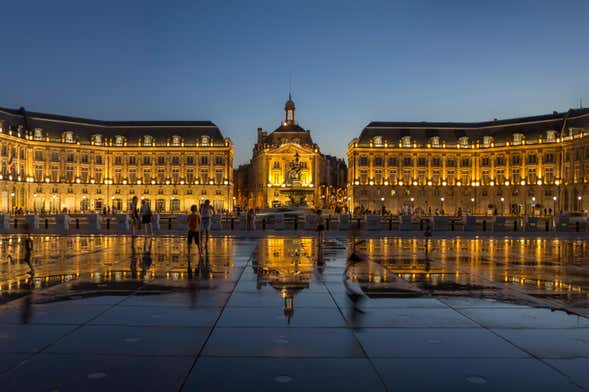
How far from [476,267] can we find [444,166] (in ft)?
343

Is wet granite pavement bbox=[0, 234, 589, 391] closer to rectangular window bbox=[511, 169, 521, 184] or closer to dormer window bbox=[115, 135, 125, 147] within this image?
rectangular window bbox=[511, 169, 521, 184]

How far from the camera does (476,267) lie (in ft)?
57.9

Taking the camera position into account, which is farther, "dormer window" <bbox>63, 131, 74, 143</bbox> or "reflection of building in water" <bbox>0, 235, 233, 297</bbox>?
"dormer window" <bbox>63, 131, 74, 143</bbox>

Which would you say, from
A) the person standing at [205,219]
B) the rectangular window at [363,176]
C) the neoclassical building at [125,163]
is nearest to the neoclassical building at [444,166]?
the rectangular window at [363,176]

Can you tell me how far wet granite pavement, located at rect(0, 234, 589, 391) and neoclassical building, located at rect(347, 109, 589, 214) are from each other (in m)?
98.5

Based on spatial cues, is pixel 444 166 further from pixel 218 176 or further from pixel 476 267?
pixel 476 267

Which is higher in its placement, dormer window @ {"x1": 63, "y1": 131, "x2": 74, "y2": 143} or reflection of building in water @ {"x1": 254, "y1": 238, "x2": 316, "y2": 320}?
dormer window @ {"x1": 63, "y1": 131, "x2": 74, "y2": 143}

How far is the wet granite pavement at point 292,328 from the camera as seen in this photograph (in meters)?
6.75

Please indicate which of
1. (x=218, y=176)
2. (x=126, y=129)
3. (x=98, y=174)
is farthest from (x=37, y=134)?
(x=218, y=176)

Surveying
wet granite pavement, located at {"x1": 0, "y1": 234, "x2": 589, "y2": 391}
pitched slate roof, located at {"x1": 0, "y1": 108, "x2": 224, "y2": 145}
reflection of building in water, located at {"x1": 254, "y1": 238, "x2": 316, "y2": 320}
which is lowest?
wet granite pavement, located at {"x1": 0, "y1": 234, "x2": 589, "y2": 391}

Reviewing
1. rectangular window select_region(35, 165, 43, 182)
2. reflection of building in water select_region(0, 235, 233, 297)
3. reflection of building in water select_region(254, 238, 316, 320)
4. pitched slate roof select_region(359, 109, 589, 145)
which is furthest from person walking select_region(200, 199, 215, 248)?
rectangular window select_region(35, 165, 43, 182)

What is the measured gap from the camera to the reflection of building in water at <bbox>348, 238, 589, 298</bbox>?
14.4 meters

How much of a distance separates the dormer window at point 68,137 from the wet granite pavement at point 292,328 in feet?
343

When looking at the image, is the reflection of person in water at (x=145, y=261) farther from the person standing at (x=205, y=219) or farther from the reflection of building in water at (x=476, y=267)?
the reflection of building in water at (x=476, y=267)
